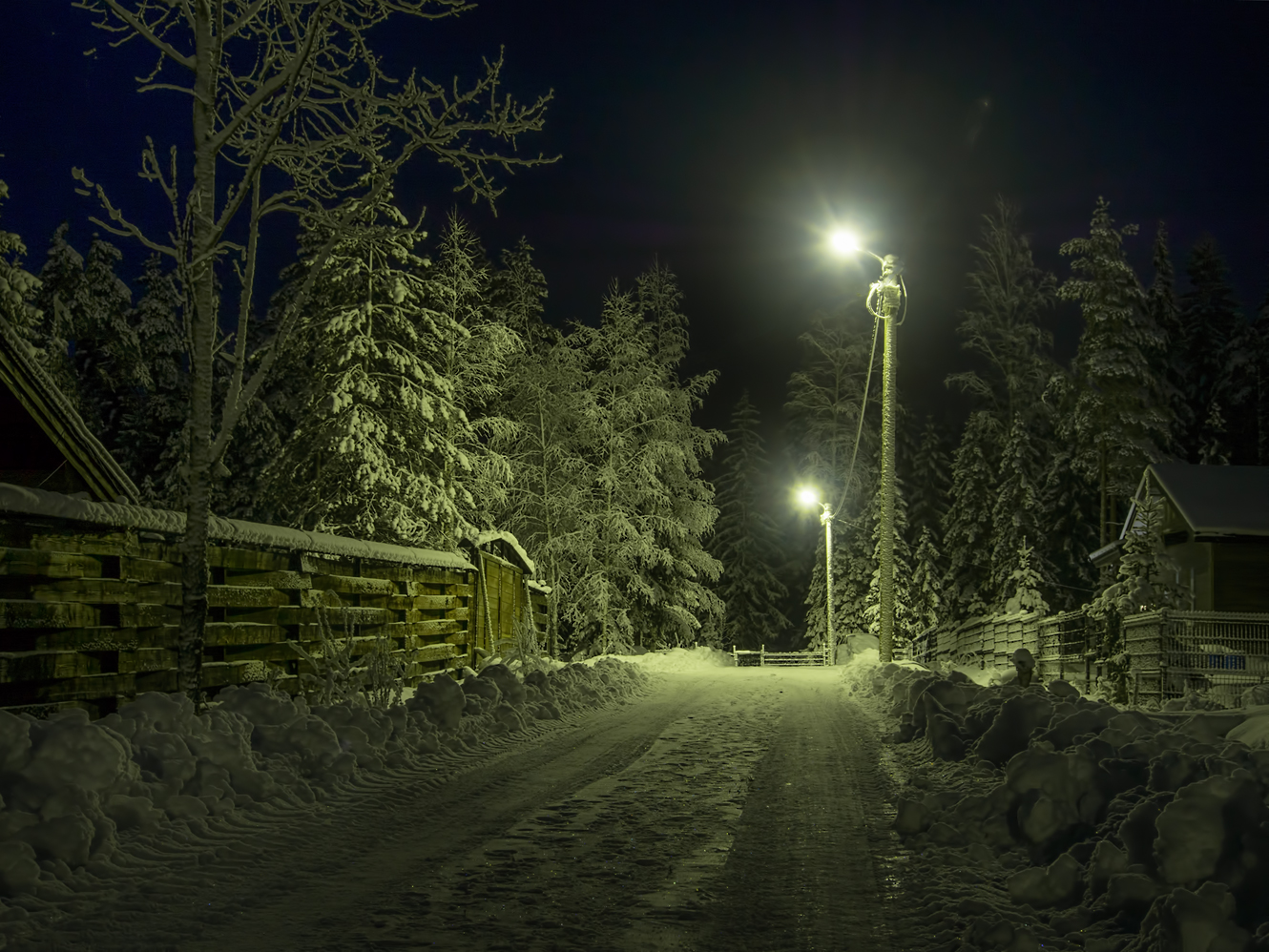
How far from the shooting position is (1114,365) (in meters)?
42.2

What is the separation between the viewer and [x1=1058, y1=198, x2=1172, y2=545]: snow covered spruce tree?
4247cm

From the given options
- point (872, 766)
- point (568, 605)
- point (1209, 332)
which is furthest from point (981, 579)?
point (872, 766)

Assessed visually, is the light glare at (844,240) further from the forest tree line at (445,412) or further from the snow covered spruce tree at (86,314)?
the snow covered spruce tree at (86,314)

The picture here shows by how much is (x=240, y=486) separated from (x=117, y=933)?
3561 centimetres

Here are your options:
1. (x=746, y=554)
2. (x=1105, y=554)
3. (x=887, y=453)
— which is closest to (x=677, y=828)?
(x=887, y=453)

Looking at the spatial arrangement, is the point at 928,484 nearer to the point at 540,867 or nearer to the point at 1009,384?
the point at 1009,384

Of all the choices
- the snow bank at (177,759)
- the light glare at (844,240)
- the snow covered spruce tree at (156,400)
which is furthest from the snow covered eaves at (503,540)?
the snow covered spruce tree at (156,400)

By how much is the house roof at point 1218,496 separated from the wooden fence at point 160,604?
25.0 metres

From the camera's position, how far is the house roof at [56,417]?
14.0m

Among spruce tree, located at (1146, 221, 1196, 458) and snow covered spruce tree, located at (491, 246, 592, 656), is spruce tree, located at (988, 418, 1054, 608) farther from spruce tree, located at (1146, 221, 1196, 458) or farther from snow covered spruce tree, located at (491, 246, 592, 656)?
snow covered spruce tree, located at (491, 246, 592, 656)

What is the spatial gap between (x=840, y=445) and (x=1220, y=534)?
1090 inches

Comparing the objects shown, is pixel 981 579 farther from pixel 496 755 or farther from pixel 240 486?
pixel 496 755

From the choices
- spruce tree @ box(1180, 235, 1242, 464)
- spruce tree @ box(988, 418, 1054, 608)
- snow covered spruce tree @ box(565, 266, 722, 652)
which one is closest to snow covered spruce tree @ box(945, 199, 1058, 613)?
spruce tree @ box(988, 418, 1054, 608)

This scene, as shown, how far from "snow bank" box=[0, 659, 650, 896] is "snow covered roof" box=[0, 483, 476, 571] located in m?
1.74
